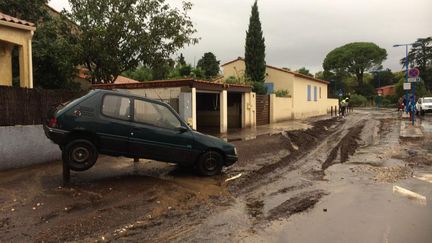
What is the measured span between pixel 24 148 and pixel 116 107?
312 centimetres

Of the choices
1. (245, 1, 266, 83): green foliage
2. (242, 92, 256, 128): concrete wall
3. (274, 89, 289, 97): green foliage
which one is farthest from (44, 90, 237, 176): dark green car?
(245, 1, 266, 83): green foliage

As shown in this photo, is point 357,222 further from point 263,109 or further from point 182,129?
point 263,109

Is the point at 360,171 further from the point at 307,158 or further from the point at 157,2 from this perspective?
the point at 157,2

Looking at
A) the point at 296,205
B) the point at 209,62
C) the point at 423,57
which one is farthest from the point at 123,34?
the point at 423,57

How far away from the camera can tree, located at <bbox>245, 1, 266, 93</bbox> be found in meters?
31.0

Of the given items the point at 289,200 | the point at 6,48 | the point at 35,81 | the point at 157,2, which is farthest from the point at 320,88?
the point at 289,200

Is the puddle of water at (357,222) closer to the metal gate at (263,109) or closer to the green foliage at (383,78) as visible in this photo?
the metal gate at (263,109)

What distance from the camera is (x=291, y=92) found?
29.5m

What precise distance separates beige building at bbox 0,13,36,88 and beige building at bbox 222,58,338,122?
15226 millimetres

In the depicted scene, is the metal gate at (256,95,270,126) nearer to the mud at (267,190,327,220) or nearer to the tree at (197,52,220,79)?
the mud at (267,190,327,220)

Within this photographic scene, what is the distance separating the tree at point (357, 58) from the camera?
85250mm

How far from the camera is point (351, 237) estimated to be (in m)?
5.15

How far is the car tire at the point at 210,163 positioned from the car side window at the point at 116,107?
6.22 feet

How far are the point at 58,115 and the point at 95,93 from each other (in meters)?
0.80
